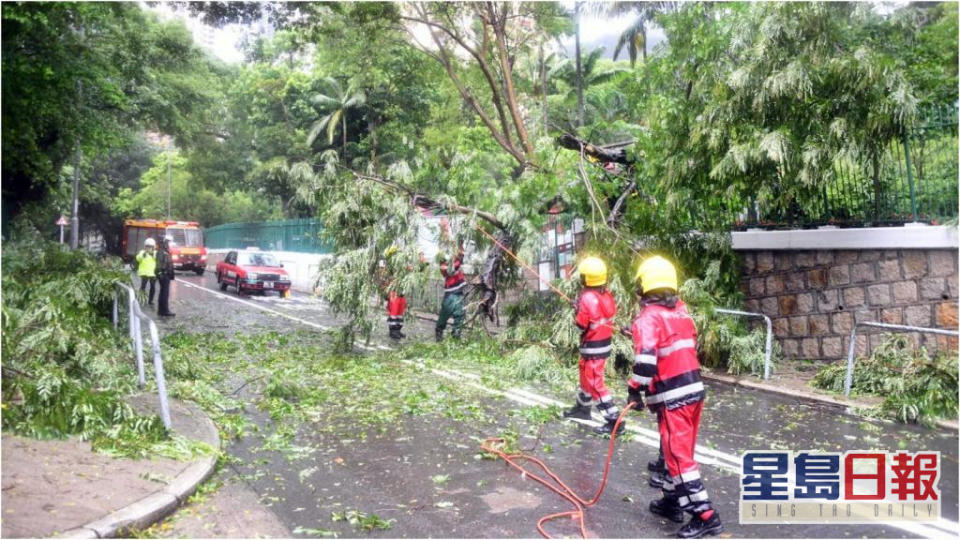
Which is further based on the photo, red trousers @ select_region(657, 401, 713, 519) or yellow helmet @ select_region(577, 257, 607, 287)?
yellow helmet @ select_region(577, 257, 607, 287)

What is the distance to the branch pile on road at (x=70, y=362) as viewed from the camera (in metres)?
6.35

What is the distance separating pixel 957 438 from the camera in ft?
24.2

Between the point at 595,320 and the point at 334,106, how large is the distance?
3048cm

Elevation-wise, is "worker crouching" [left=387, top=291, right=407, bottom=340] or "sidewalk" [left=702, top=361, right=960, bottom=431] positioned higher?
"worker crouching" [left=387, top=291, right=407, bottom=340]

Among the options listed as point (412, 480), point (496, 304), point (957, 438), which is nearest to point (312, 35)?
point (496, 304)

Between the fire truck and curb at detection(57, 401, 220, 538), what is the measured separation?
101 ft

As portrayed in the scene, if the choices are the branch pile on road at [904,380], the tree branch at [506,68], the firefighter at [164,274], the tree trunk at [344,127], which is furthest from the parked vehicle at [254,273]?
the branch pile on road at [904,380]

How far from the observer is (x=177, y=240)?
117 ft

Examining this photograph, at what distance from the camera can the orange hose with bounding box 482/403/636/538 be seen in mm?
5141

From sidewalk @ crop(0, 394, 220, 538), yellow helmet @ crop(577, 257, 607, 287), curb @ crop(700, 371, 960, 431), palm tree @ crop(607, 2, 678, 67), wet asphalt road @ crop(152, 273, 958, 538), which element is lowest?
wet asphalt road @ crop(152, 273, 958, 538)

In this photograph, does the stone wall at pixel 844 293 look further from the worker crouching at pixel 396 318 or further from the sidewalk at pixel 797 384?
the worker crouching at pixel 396 318

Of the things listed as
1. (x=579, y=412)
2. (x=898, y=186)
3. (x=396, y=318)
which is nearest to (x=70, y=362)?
(x=579, y=412)

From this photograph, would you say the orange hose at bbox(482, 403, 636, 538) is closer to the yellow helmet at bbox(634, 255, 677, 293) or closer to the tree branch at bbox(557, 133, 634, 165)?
the yellow helmet at bbox(634, 255, 677, 293)

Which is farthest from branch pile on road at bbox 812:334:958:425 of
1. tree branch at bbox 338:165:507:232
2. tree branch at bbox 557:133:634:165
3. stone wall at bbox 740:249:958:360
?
tree branch at bbox 338:165:507:232
